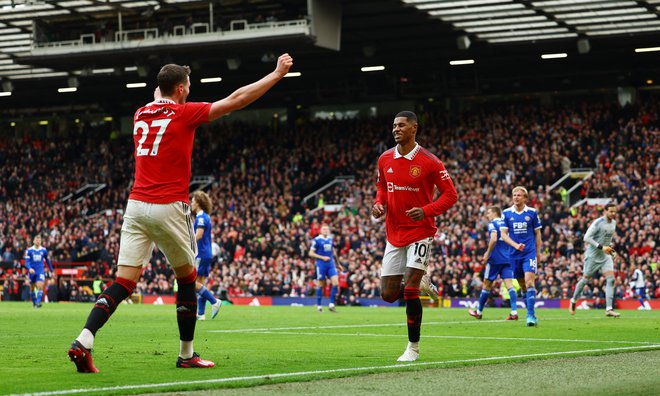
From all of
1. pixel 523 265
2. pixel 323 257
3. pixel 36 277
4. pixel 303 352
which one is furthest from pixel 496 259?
pixel 36 277

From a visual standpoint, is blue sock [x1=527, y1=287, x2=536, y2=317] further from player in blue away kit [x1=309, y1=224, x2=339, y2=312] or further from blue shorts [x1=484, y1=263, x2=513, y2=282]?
player in blue away kit [x1=309, y1=224, x2=339, y2=312]

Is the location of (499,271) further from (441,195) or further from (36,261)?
(36,261)

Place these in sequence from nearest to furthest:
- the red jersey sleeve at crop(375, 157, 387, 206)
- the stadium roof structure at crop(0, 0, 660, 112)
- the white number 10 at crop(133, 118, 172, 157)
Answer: the white number 10 at crop(133, 118, 172, 157), the red jersey sleeve at crop(375, 157, 387, 206), the stadium roof structure at crop(0, 0, 660, 112)

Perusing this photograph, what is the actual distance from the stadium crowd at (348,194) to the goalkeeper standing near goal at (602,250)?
967 centimetres

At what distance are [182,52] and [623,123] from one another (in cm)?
1797

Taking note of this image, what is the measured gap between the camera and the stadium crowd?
118 feet

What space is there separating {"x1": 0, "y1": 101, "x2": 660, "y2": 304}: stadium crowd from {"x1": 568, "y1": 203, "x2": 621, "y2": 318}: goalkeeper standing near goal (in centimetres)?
967

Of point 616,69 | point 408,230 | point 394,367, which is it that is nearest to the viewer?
point 394,367

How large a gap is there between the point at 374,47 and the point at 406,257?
113ft

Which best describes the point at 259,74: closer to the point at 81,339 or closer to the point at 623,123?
the point at 623,123

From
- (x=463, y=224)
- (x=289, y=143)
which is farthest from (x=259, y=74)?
(x=463, y=224)

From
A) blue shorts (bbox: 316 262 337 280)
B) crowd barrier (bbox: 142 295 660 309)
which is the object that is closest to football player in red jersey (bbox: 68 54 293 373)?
blue shorts (bbox: 316 262 337 280)

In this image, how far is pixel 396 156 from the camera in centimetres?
1144

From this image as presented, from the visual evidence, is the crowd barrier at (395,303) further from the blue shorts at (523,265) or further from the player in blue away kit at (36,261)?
the blue shorts at (523,265)
